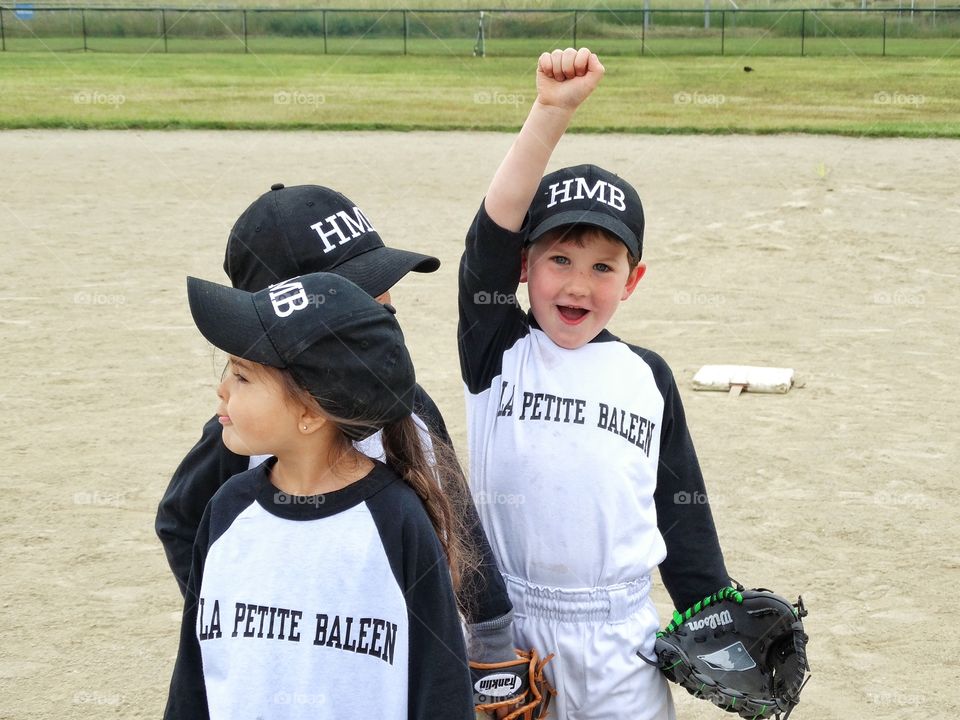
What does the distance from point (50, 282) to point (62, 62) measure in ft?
64.8

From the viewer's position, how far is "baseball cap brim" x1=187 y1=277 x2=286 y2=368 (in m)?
1.65

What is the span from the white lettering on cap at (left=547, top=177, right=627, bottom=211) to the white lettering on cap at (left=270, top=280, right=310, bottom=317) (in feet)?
2.11

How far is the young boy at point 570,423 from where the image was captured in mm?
2082

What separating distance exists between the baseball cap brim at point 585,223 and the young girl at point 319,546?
1.66 feet

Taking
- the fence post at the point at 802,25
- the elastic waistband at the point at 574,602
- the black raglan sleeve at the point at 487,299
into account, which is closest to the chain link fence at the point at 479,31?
the fence post at the point at 802,25

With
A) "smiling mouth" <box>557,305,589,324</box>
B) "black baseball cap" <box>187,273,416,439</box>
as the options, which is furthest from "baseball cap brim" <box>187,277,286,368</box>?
"smiling mouth" <box>557,305,589,324</box>

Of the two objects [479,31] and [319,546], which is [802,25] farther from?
[319,546]

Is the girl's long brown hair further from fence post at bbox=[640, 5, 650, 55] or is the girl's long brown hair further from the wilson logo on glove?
fence post at bbox=[640, 5, 650, 55]

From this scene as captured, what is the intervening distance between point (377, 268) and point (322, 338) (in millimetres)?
515

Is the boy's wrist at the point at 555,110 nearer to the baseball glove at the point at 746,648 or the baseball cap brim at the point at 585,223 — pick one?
the baseball cap brim at the point at 585,223

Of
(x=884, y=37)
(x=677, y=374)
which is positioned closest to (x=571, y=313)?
(x=677, y=374)

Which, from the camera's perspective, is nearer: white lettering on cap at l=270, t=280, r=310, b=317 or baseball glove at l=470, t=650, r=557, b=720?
white lettering on cap at l=270, t=280, r=310, b=317

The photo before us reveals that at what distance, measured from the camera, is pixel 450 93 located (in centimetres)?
2075

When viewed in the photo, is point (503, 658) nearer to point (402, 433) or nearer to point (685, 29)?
point (402, 433)
